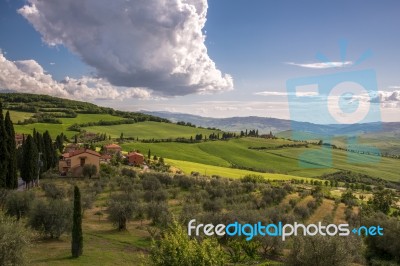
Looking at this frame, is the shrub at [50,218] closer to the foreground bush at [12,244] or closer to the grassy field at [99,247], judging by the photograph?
the grassy field at [99,247]

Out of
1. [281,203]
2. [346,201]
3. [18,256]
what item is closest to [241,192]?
[281,203]

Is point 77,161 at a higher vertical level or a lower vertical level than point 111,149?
lower

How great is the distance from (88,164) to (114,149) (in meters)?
32.6

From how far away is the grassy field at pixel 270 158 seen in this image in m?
131

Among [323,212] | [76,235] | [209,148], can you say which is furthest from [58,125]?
[76,235]

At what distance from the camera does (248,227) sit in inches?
1569

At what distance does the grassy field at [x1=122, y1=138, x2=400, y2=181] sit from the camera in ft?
430

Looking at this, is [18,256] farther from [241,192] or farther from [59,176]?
[59,176]

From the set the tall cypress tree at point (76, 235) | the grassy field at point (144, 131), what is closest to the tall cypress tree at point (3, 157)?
the tall cypress tree at point (76, 235)

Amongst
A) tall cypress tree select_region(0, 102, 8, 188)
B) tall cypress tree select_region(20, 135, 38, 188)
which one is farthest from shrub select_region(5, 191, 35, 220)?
tall cypress tree select_region(20, 135, 38, 188)

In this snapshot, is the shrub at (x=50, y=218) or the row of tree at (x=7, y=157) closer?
the shrub at (x=50, y=218)

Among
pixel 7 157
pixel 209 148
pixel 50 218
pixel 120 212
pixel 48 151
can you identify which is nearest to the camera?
pixel 50 218

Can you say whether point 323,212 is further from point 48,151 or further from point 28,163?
point 48,151

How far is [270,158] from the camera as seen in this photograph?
145 meters
